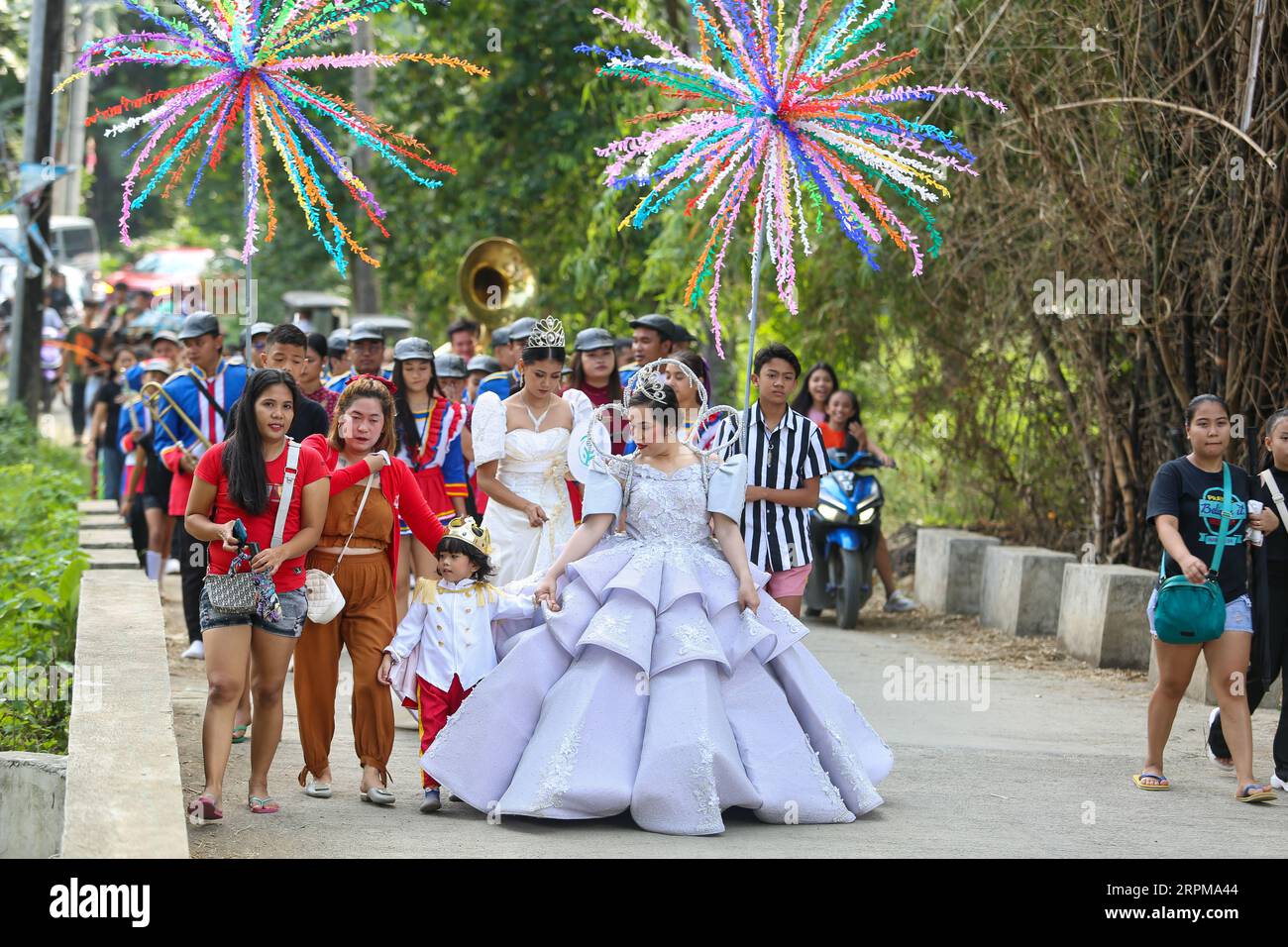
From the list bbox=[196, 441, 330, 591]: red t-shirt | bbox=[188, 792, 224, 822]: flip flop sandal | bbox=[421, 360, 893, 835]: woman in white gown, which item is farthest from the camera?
bbox=[196, 441, 330, 591]: red t-shirt

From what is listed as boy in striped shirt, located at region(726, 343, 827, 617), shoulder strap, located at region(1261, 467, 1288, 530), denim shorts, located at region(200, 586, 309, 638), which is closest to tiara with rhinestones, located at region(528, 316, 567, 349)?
boy in striped shirt, located at region(726, 343, 827, 617)

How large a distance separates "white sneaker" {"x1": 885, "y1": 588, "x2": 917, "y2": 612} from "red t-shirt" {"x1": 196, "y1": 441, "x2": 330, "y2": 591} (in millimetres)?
7805

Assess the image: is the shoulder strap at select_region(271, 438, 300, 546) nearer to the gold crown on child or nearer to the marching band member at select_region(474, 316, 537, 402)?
the gold crown on child

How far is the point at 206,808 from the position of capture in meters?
6.80

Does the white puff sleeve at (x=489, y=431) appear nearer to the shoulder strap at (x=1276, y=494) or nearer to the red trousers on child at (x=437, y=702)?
the red trousers on child at (x=437, y=702)

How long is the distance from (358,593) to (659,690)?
1.37 meters

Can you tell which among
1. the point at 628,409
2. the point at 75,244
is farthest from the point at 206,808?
the point at 75,244

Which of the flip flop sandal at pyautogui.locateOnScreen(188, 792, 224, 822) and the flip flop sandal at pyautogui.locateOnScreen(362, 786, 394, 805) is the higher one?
the flip flop sandal at pyautogui.locateOnScreen(188, 792, 224, 822)

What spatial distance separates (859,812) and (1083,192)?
582 centimetres

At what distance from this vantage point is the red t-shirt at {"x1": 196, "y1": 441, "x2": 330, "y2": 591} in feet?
23.1

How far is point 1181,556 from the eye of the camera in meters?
7.79

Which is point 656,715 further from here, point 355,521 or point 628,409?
point 355,521

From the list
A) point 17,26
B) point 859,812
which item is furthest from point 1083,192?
point 17,26

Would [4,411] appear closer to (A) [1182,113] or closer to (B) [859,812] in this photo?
(A) [1182,113]
